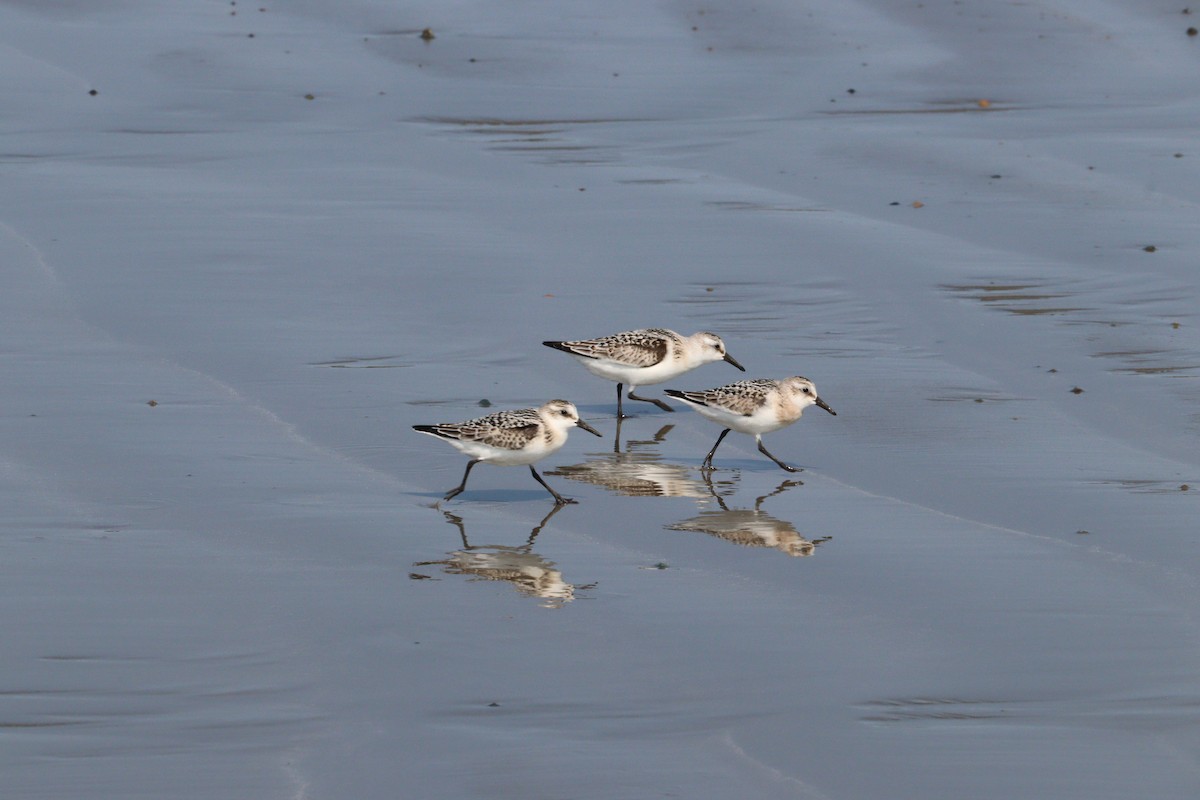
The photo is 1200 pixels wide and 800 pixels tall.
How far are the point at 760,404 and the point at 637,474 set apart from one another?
0.80 m

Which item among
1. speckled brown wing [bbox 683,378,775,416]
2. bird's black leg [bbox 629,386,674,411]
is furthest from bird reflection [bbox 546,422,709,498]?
bird's black leg [bbox 629,386,674,411]

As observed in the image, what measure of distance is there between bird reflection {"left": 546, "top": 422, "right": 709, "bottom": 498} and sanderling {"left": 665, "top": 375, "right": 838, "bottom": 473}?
1.00ft

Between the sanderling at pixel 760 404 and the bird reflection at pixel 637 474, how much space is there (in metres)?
0.30

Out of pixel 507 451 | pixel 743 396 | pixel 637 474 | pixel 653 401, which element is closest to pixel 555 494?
pixel 507 451

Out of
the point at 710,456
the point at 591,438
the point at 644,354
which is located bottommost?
the point at 591,438

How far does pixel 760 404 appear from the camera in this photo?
1050cm

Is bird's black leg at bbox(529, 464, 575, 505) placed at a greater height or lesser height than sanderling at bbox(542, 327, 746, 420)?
lesser

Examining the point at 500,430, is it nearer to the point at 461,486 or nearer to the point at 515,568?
the point at 461,486

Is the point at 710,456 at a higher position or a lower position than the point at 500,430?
lower

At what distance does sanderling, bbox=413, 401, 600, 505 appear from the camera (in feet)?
31.8

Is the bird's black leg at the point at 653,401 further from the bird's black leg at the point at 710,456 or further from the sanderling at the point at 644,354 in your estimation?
the bird's black leg at the point at 710,456

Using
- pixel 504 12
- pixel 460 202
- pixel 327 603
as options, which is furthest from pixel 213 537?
pixel 504 12

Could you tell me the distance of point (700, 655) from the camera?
7352 millimetres

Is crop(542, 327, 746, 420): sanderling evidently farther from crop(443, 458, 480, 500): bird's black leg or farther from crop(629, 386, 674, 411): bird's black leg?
crop(443, 458, 480, 500): bird's black leg
